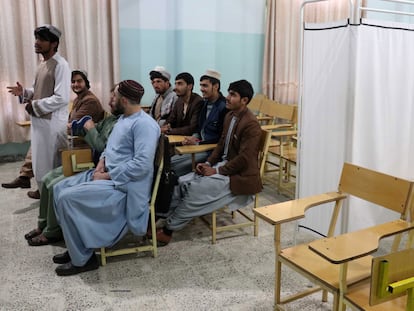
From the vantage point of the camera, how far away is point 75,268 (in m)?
2.51

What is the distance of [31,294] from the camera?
2.29 metres

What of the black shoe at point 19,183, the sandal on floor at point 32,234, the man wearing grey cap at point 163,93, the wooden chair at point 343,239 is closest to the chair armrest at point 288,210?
the wooden chair at point 343,239

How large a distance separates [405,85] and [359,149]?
0.52 meters

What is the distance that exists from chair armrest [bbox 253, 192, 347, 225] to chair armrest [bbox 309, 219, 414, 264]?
0.28 metres

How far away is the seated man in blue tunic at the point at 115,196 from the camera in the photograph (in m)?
2.44

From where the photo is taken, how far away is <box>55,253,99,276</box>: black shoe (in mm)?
2498

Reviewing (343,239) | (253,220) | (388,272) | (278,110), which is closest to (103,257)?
(253,220)

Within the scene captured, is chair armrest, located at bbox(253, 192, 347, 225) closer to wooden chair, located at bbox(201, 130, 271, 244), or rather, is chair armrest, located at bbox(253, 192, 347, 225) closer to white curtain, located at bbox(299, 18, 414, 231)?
white curtain, located at bbox(299, 18, 414, 231)

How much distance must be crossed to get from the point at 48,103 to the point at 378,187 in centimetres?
227

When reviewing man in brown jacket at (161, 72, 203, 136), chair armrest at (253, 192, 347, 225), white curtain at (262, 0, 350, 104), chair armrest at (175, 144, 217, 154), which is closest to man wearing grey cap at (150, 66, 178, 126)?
man in brown jacket at (161, 72, 203, 136)

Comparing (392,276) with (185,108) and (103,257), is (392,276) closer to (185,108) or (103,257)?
(103,257)

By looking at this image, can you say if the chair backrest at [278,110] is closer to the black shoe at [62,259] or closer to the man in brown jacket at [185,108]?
the man in brown jacket at [185,108]

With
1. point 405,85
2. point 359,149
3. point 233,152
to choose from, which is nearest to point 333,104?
point 359,149

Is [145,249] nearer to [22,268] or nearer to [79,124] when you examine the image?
[22,268]
